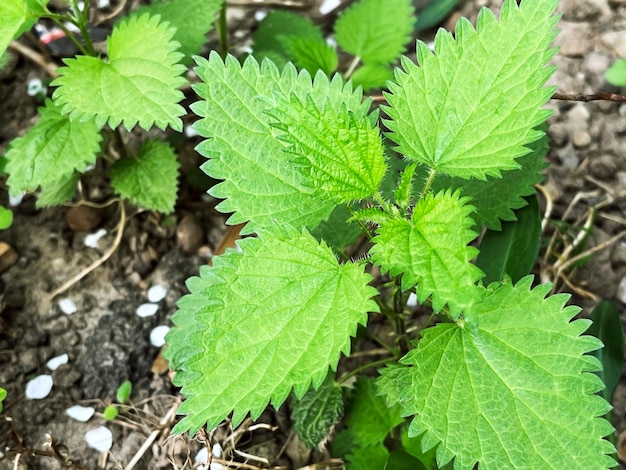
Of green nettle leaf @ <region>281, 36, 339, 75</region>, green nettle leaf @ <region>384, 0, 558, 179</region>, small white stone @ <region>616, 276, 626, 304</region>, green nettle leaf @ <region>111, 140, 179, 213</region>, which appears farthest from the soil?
Result: green nettle leaf @ <region>384, 0, 558, 179</region>

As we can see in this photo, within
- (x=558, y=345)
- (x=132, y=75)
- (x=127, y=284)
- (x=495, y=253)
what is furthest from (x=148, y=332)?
(x=558, y=345)

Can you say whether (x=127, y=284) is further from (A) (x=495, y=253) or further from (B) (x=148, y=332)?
(A) (x=495, y=253)

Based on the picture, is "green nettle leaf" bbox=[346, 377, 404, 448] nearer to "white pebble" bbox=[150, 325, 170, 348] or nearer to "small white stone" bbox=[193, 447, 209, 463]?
"small white stone" bbox=[193, 447, 209, 463]

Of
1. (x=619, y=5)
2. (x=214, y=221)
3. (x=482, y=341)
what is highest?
(x=619, y=5)

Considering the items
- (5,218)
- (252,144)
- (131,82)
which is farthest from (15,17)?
(252,144)

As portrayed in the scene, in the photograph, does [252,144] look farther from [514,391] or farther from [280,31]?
[280,31]
